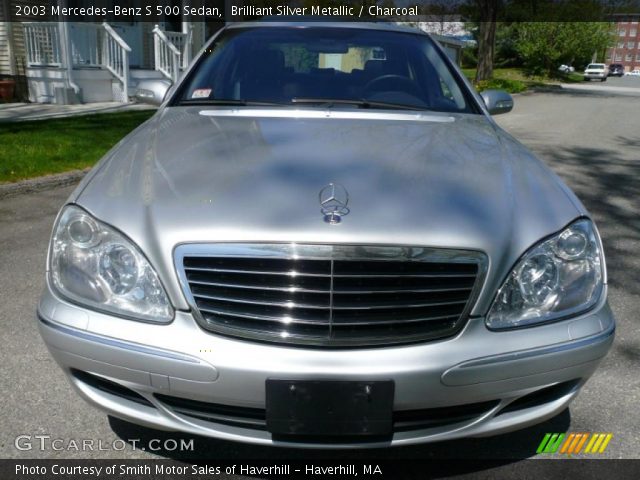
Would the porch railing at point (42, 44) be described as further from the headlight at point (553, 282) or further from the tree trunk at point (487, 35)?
the tree trunk at point (487, 35)

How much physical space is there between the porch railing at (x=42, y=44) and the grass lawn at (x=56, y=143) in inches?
157

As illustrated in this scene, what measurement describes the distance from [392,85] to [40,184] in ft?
12.9

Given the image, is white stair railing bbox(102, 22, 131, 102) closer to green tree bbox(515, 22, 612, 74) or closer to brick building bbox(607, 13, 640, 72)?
green tree bbox(515, 22, 612, 74)

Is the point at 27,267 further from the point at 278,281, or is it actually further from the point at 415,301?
the point at 415,301

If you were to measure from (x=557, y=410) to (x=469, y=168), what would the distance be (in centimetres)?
88

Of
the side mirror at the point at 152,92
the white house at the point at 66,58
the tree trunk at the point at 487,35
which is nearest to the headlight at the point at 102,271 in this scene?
the side mirror at the point at 152,92

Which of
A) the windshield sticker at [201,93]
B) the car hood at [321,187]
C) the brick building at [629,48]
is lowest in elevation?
the brick building at [629,48]

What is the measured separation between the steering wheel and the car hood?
592 millimetres

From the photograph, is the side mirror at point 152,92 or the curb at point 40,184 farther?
the curb at point 40,184

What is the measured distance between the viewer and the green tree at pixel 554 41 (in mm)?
39281

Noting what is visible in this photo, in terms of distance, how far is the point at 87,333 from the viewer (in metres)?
1.75

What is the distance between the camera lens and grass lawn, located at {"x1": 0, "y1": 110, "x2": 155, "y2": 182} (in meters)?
5.95

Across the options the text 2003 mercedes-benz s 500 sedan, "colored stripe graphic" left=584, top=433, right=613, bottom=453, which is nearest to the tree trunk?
"colored stripe graphic" left=584, top=433, right=613, bottom=453

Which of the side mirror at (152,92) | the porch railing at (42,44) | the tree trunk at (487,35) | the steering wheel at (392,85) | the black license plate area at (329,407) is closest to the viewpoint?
the black license plate area at (329,407)
